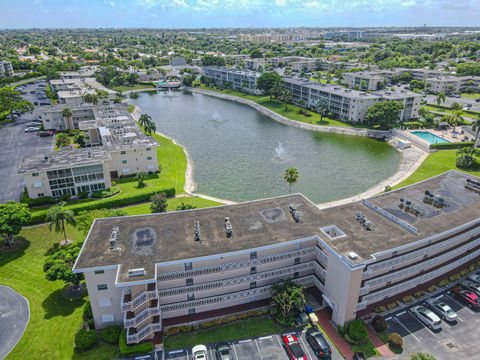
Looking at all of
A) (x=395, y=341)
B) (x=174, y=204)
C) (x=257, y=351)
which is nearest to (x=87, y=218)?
(x=174, y=204)

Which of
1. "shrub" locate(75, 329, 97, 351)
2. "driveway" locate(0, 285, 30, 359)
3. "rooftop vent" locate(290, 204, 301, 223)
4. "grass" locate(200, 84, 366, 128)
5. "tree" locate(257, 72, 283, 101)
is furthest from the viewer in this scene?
"tree" locate(257, 72, 283, 101)

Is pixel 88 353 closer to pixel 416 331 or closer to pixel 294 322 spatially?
pixel 294 322

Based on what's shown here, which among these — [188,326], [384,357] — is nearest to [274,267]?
[188,326]

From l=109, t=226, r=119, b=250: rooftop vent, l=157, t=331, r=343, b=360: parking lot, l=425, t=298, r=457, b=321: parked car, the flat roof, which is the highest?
l=109, t=226, r=119, b=250: rooftop vent

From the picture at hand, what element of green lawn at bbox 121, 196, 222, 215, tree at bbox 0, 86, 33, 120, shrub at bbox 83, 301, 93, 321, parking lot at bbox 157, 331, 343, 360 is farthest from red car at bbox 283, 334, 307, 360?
tree at bbox 0, 86, 33, 120

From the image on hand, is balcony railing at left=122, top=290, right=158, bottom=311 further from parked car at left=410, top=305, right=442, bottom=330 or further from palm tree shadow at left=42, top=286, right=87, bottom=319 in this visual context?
parked car at left=410, top=305, right=442, bottom=330

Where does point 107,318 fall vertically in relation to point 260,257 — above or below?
below

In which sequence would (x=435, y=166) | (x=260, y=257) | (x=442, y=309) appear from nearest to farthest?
(x=260, y=257)
(x=442, y=309)
(x=435, y=166)

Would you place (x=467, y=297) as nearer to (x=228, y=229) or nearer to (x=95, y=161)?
(x=228, y=229)
